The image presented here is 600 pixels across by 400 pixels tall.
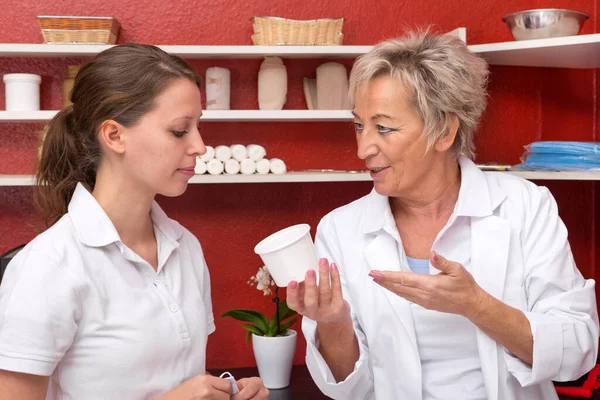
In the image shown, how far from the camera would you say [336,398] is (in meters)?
1.71

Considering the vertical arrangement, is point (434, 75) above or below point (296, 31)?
below

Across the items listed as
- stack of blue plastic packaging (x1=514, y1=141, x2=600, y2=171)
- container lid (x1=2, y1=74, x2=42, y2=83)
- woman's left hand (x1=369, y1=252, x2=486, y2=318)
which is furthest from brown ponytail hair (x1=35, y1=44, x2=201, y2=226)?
stack of blue plastic packaging (x1=514, y1=141, x2=600, y2=171)

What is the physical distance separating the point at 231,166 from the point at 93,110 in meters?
0.94

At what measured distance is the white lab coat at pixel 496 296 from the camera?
5.16 ft

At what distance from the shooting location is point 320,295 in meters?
1.41

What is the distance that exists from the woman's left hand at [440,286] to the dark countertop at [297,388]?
0.93 meters

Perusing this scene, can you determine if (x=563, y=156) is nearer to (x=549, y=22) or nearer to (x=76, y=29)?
(x=549, y=22)

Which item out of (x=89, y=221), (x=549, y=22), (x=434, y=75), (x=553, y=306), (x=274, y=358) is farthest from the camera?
(x=274, y=358)

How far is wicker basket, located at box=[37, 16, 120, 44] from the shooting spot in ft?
7.29

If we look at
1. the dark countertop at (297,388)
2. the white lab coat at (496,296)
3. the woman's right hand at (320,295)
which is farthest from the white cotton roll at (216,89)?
the woman's right hand at (320,295)

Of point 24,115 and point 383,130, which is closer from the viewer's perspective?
point 383,130

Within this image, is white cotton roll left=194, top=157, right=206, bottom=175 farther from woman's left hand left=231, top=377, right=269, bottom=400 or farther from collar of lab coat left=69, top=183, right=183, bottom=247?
woman's left hand left=231, top=377, right=269, bottom=400

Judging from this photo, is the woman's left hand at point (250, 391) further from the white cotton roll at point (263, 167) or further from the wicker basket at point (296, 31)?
the wicker basket at point (296, 31)

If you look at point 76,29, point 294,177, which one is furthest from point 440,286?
point 76,29
